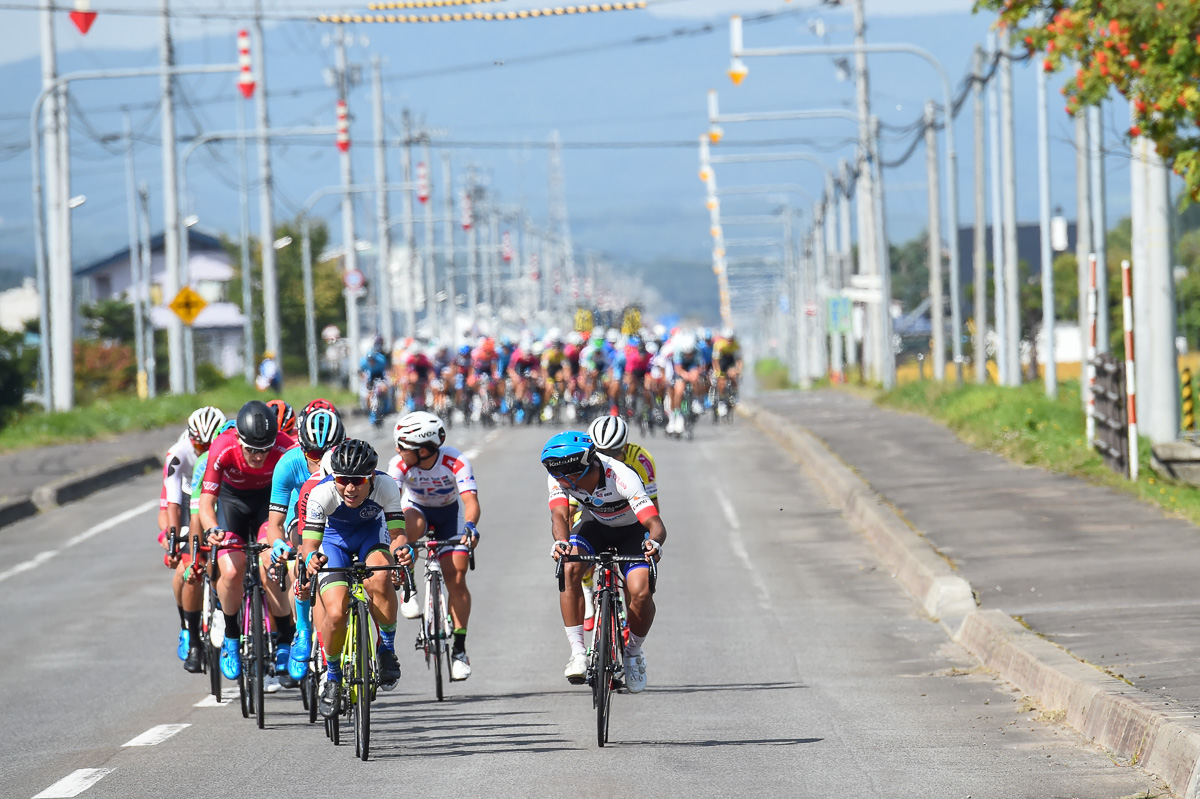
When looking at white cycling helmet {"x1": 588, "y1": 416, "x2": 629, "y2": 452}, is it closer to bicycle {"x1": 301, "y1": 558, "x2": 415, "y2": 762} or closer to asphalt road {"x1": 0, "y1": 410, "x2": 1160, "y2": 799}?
bicycle {"x1": 301, "y1": 558, "x2": 415, "y2": 762}

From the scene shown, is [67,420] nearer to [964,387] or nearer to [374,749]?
[964,387]

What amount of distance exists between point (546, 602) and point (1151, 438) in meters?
8.23

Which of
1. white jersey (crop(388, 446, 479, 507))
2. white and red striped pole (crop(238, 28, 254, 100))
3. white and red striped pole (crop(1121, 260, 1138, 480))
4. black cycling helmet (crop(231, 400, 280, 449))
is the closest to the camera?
black cycling helmet (crop(231, 400, 280, 449))

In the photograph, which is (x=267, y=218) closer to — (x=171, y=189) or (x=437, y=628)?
(x=171, y=189)

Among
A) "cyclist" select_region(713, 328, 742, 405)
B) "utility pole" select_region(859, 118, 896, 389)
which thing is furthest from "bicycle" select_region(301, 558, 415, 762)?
"utility pole" select_region(859, 118, 896, 389)

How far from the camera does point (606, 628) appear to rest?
934 centimetres

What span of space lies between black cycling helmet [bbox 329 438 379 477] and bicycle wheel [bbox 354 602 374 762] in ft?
2.28

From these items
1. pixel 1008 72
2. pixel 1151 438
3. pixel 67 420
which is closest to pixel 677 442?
pixel 1008 72

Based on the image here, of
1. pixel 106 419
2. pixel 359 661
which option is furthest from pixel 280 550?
pixel 106 419

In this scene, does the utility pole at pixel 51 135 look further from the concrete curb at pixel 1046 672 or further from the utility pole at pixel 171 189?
the concrete curb at pixel 1046 672

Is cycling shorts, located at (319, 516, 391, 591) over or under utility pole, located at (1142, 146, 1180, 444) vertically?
under

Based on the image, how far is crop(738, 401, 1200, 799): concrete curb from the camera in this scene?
770 cm

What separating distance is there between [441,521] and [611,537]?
5.12 ft

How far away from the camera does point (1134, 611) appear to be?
11.9m
